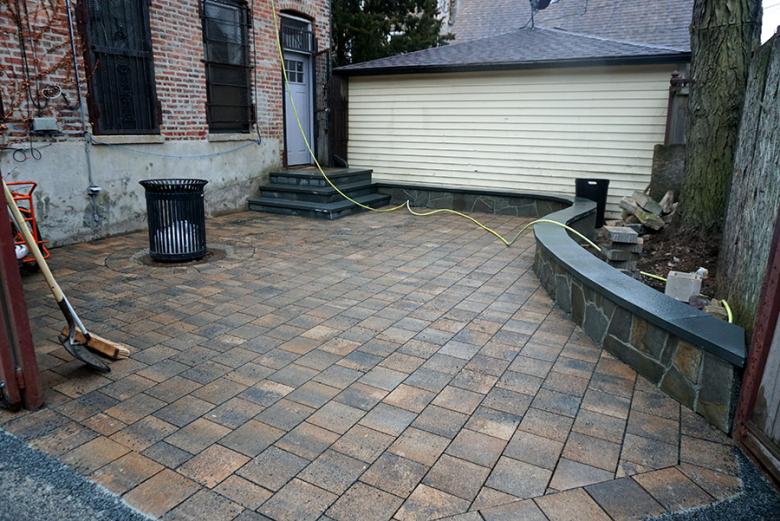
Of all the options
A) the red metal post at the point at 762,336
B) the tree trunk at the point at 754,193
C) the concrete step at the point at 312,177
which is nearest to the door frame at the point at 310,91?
the concrete step at the point at 312,177

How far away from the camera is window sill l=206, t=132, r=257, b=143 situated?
782cm

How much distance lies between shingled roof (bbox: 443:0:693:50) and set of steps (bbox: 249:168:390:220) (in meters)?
6.97

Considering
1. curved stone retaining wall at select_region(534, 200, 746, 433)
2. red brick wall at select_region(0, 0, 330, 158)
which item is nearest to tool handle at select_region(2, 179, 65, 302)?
curved stone retaining wall at select_region(534, 200, 746, 433)

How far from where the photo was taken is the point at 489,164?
30.5 feet

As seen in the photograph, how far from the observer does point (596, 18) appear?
49.2 ft

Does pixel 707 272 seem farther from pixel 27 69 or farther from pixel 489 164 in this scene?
pixel 27 69

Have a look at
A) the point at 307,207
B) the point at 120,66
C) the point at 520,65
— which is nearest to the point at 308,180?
the point at 307,207

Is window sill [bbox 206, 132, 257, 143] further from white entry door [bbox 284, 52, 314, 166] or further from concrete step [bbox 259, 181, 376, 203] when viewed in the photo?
white entry door [bbox 284, 52, 314, 166]

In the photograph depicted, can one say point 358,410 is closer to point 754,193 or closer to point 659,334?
point 659,334

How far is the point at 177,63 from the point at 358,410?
20.5 feet

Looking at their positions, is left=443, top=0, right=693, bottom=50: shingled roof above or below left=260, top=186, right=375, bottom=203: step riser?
above

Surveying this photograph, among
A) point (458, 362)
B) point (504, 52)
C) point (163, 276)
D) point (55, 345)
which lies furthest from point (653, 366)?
point (504, 52)

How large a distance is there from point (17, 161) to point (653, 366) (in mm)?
6122

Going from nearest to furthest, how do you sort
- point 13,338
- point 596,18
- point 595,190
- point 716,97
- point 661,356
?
point 13,338
point 661,356
point 716,97
point 595,190
point 596,18
